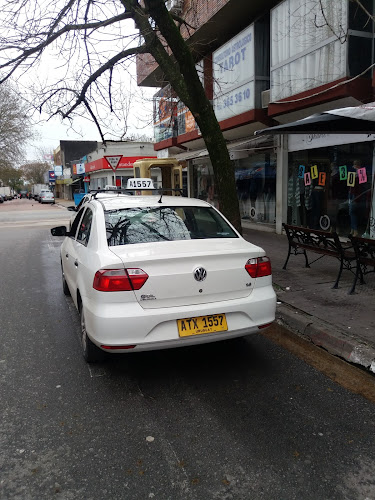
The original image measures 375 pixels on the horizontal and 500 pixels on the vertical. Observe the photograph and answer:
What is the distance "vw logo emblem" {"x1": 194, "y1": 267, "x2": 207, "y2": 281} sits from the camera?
138 inches

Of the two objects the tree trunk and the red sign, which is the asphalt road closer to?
the tree trunk

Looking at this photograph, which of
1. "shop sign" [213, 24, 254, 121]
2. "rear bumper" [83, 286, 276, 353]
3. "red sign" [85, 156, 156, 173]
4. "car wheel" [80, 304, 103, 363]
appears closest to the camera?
"rear bumper" [83, 286, 276, 353]

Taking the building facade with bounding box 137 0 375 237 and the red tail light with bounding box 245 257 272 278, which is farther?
the building facade with bounding box 137 0 375 237

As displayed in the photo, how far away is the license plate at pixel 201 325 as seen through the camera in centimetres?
343

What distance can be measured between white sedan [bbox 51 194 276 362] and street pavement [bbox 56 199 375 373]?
3.39 feet

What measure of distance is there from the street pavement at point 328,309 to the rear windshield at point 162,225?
60.6 inches

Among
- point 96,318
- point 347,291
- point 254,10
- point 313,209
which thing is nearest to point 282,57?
point 254,10

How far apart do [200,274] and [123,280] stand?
0.66 m

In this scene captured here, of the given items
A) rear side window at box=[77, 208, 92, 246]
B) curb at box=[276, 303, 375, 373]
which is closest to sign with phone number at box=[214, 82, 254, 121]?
curb at box=[276, 303, 375, 373]

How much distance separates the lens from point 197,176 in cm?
1941

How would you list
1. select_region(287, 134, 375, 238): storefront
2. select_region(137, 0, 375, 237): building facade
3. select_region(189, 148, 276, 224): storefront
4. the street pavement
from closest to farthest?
1. the street pavement
2. select_region(137, 0, 375, 237): building facade
3. select_region(287, 134, 375, 238): storefront
4. select_region(189, 148, 276, 224): storefront

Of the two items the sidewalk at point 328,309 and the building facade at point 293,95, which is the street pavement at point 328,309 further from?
the building facade at point 293,95

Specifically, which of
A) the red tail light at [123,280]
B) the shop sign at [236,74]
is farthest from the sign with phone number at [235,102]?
the red tail light at [123,280]

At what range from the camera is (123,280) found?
11.0 ft
